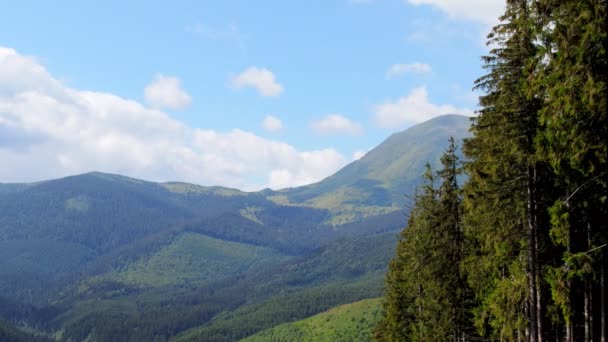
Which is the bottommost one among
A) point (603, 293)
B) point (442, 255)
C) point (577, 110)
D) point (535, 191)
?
point (603, 293)

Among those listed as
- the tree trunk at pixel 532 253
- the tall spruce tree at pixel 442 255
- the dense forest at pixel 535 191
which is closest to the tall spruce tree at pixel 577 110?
the dense forest at pixel 535 191

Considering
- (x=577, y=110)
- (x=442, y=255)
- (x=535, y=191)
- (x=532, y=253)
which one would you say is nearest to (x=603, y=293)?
(x=532, y=253)

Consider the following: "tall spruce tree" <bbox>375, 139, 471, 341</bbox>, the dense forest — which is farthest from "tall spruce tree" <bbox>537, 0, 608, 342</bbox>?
"tall spruce tree" <bbox>375, 139, 471, 341</bbox>

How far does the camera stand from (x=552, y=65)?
53.1 feet

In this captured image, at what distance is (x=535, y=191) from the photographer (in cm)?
2061

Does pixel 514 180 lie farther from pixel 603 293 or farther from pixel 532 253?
pixel 603 293

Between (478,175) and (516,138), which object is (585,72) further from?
(478,175)

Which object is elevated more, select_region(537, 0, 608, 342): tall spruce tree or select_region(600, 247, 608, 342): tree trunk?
select_region(537, 0, 608, 342): tall spruce tree

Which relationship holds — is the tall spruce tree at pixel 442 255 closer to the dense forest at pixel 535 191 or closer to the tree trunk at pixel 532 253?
the dense forest at pixel 535 191

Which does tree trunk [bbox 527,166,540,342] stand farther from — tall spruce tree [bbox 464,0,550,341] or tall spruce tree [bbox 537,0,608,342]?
tall spruce tree [bbox 537,0,608,342]

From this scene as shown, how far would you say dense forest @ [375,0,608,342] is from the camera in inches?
587

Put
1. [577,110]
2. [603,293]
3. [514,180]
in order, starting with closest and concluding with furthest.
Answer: [577,110] → [603,293] → [514,180]

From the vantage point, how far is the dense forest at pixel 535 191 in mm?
14922

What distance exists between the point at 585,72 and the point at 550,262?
10.3 metres
